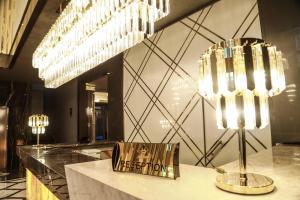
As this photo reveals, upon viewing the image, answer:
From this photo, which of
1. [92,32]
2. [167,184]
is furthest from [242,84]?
[92,32]

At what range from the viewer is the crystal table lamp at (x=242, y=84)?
2.67ft

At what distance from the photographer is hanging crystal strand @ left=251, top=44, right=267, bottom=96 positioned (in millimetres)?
814

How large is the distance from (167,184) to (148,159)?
0.19 meters

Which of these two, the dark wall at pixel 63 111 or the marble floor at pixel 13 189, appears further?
the dark wall at pixel 63 111

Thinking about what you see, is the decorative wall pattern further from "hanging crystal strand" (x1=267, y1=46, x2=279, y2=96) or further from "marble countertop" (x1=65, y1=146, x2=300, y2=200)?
"hanging crystal strand" (x1=267, y1=46, x2=279, y2=96)

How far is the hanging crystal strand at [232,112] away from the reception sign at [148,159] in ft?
0.81

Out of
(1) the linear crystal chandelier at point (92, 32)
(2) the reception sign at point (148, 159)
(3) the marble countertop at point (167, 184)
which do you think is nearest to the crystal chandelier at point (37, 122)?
(1) the linear crystal chandelier at point (92, 32)

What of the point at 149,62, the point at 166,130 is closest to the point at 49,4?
the point at 149,62

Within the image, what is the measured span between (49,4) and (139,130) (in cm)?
262

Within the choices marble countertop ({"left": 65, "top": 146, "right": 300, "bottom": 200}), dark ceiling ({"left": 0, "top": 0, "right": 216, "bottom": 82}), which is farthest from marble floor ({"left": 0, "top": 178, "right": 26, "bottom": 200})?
marble countertop ({"left": 65, "top": 146, "right": 300, "bottom": 200})

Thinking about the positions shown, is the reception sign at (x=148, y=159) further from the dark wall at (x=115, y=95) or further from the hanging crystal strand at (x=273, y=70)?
the dark wall at (x=115, y=95)

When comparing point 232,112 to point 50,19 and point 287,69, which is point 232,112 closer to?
point 287,69

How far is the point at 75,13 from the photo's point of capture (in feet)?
6.57

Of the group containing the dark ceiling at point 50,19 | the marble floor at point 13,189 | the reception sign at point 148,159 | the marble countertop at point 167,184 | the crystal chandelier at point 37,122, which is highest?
the dark ceiling at point 50,19
